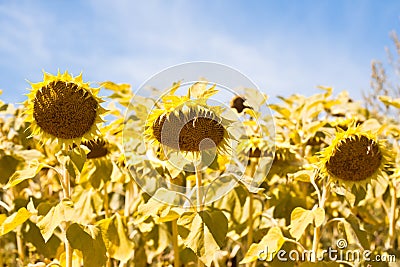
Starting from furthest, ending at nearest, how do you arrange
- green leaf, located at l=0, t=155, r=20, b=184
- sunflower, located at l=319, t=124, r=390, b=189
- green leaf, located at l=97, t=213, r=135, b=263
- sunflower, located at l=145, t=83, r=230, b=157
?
green leaf, located at l=0, t=155, r=20, b=184, green leaf, located at l=97, t=213, r=135, b=263, sunflower, located at l=319, t=124, r=390, b=189, sunflower, located at l=145, t=83, r=230, b=157

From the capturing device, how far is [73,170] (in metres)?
1.71

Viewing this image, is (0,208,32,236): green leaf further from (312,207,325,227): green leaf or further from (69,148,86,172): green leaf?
(312,207,325,227): green leaf

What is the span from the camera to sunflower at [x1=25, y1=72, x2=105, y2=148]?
1.60 metres

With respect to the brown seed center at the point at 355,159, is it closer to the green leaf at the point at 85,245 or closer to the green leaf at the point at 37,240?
the green leaf at the point at 85,245

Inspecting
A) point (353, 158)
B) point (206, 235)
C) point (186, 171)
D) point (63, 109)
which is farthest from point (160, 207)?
point (353, 158)

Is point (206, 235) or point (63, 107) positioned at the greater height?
point (63, 107)

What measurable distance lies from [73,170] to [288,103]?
1680 mm

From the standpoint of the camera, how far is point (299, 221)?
178cm

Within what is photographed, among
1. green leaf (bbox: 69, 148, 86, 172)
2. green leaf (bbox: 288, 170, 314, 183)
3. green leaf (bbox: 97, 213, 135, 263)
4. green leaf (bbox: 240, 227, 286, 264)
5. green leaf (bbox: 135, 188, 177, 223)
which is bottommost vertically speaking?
green leaf (bbox: 240, 227, 286, 264)


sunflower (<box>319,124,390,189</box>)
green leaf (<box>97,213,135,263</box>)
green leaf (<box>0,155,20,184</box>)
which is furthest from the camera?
green leaf (<box>0,155,20,184</box>)

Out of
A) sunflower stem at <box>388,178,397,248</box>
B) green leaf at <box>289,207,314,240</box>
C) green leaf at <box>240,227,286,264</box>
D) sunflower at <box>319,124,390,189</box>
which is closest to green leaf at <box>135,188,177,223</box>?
green leaf at <box>240,227,286,264</box>

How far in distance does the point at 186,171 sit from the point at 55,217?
60 cm

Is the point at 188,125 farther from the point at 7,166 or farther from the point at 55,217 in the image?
the point at 7,166

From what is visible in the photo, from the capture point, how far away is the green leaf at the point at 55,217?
1635mm
